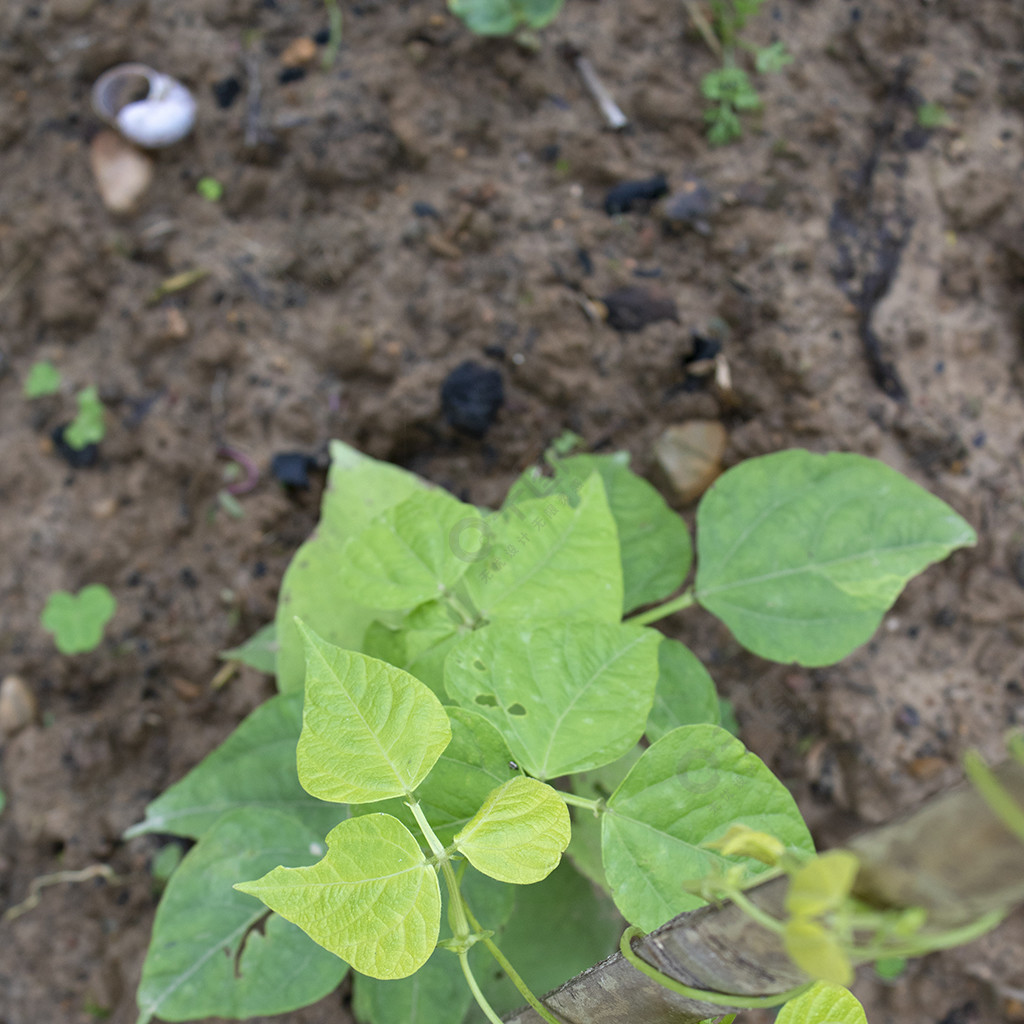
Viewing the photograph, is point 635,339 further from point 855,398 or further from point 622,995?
point 622,995

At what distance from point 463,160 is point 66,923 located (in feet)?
7.41

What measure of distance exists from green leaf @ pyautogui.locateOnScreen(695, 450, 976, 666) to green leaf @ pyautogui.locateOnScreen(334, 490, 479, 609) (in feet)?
1.64

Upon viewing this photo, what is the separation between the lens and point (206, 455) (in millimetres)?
2057

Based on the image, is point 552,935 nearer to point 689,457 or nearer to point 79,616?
point 689,457

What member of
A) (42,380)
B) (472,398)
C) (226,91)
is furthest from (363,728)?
(226,91)

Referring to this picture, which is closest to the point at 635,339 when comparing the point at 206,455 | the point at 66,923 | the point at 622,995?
the point at 206,455

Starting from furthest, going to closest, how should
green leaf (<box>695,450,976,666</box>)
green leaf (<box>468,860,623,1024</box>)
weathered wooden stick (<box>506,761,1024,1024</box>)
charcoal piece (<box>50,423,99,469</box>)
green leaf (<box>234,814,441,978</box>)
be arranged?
charcoal piece (<box>50,423,99,469</box>), green leaf (<box>468,860,623,1024</box>), green leaf (<box>695,450,976,666</box>), green leaf (<box>234,814,441,978</box>), weathered wooden stick (<box>506,761,1024,1024</box>)

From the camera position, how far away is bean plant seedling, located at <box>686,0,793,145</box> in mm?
2059

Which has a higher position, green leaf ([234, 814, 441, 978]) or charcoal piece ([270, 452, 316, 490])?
green leaf ([234, 814, 441, 978])

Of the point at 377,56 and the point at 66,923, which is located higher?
the point at 377,56

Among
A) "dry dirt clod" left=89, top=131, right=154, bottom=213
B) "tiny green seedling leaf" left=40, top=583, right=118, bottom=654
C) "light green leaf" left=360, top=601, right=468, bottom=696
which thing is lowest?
"tiny green seedling leaf" left=40, top=583, right=118, bottom=654

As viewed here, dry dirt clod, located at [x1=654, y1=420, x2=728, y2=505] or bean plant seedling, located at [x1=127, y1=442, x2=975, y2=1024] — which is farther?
dry dirt clod, located at [x1=654, y1=420, x2=728, y2=505]

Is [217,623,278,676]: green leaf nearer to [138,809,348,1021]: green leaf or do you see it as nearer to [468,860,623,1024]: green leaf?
[138,809,348,1021]: green leaf

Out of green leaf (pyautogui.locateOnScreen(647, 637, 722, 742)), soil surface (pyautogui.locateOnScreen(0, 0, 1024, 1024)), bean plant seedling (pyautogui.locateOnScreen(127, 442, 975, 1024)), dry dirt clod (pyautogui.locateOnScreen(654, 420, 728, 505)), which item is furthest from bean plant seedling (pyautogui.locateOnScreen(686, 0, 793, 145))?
green leaf (pyautogui.locateOnScreen(647, 637, 722, 742))
